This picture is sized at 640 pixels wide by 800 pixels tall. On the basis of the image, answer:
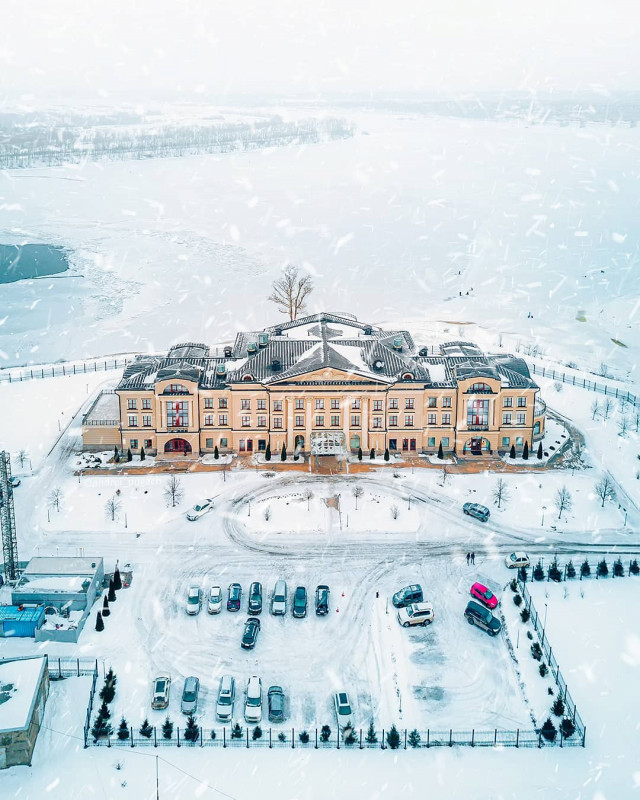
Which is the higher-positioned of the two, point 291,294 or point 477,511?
point 291,294

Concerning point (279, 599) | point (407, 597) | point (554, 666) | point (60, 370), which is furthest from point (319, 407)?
point (554, 666)

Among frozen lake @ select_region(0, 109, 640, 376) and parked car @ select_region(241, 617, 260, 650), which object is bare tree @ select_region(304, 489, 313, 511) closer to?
parked car @ select_region(241, 617, 260, 650)

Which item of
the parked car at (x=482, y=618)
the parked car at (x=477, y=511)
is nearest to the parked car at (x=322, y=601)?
the parked car at (x=482, y=618)

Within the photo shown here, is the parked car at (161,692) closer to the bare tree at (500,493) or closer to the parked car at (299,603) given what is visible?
the parked car at (299,603)

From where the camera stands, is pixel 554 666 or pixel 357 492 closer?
pixel 554 666

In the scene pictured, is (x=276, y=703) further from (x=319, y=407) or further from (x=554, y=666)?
(x=319, y=407)

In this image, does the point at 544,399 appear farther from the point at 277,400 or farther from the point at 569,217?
the point at 569,217

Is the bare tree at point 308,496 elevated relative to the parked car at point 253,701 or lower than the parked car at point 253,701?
elevated

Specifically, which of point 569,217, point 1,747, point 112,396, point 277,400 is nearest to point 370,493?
point 277,400

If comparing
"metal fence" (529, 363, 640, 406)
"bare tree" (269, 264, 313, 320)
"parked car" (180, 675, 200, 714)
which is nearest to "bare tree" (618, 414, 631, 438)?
"metal fence" (529, 363, 640, 406)
